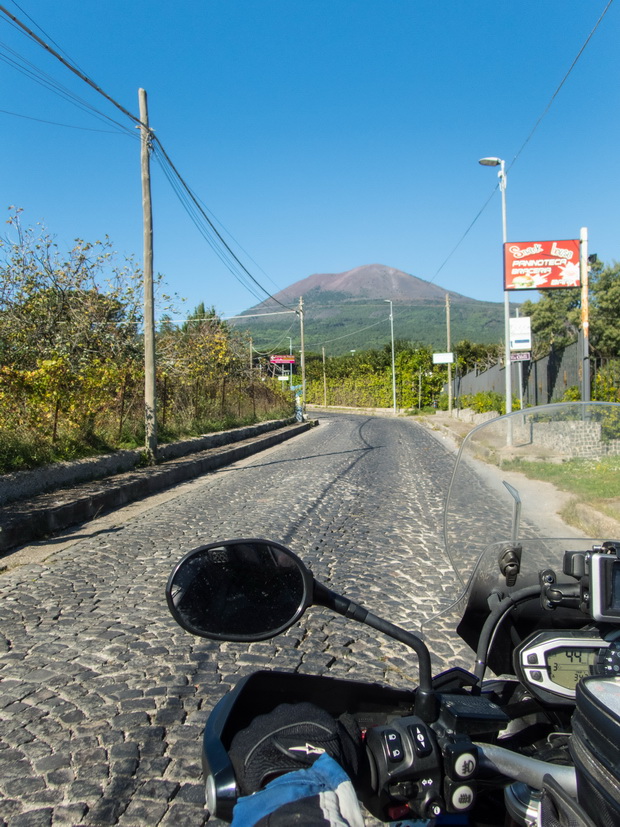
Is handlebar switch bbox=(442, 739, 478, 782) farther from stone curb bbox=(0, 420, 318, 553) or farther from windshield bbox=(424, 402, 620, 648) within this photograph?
stone curb bbox=(0, 420, 318, 553)

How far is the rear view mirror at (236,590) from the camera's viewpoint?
1615 millimetres

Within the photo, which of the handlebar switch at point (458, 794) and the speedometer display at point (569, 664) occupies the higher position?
the speedometer display at point (569, 664)

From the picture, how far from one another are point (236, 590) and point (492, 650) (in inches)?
32.6

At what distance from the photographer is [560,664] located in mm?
1741

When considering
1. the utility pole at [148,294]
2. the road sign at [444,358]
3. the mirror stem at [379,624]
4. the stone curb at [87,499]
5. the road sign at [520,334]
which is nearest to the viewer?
the mirror stem at [379,624]

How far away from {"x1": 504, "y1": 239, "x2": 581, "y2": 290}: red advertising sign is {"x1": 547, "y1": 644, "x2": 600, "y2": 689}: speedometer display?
1986 cm

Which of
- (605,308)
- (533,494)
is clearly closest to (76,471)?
(533,494)

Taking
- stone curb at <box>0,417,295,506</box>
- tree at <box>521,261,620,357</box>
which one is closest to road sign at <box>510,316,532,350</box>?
stone curb at <box>0,417,295,506</box>

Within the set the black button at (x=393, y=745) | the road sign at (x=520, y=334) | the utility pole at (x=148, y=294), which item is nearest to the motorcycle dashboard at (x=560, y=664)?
the black button at (x=393, y=745)

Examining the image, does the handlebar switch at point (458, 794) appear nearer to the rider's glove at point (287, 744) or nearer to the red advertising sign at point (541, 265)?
the rider's glove at point (287, 744)

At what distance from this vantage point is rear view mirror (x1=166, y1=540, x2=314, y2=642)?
1615 mm

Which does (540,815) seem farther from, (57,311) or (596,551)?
(57,311)

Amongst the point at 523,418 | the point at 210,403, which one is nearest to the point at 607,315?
the point at 210,403

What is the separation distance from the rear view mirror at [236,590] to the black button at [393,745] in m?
0.35
